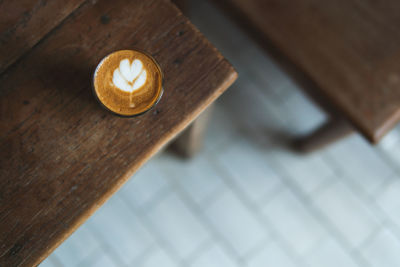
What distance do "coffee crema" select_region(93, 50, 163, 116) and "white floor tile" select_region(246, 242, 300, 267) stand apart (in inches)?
39.0

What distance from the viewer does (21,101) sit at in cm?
72

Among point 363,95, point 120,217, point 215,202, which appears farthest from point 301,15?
point 120,217

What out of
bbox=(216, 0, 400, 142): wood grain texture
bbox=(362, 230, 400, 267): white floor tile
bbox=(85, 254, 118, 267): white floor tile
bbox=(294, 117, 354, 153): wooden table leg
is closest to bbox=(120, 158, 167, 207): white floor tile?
bbox=(85, 254, 118, 267): white floor tile

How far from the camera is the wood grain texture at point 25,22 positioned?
0.72m

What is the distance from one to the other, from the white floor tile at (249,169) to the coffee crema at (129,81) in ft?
2.77

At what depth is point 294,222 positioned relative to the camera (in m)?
1.48

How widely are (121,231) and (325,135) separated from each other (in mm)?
867

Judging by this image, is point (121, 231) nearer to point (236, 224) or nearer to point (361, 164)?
point (236, 224)

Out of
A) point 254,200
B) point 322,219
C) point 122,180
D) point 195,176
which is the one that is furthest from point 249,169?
point 122,180

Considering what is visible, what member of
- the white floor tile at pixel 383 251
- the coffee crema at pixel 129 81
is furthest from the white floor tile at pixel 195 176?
the coffee crema at pixel 129 81

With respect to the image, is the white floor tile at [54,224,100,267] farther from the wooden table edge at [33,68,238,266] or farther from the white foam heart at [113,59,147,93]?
the white foam heart at [113,59,147,93]

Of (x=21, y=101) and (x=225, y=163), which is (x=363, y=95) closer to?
(x=225, y=163)

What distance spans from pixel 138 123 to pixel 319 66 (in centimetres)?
62

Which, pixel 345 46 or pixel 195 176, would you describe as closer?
pixel 345 46
